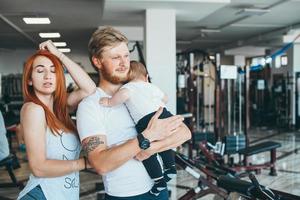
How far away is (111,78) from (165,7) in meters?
5.35

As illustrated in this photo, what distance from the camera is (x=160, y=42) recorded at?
6.79m

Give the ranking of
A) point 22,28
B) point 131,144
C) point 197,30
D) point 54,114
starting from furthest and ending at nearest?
point 197,30 < point 22,28 < point 54,114 < point 131,144

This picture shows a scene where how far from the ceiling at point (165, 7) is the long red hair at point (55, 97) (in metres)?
4.78

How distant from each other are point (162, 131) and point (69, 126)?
0.43 metres

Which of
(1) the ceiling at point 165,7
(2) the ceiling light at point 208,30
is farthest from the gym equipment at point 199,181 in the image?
(2) the ceiling light at point 208,30

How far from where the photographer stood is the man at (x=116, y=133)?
1.37m

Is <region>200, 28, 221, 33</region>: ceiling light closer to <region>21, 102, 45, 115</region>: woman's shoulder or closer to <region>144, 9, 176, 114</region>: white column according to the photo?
<region>144, 9, 176, 114</region>: white column

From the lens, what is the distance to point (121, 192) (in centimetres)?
149

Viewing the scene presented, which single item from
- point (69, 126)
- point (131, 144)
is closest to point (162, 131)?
point (131, 144)

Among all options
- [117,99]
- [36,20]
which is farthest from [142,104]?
[36,20]

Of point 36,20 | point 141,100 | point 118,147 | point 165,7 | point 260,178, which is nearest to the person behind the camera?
point 118,147

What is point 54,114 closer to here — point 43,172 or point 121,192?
point 43,172

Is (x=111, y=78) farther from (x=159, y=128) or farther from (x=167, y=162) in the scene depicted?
(x=167, y=162)

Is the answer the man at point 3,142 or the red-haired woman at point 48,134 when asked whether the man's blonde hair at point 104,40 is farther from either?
the man at point 3,142
